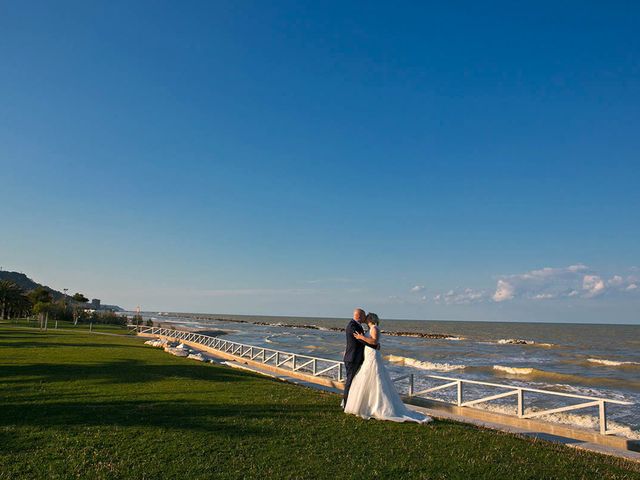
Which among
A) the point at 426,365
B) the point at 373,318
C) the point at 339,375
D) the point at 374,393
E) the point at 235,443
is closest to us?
the point at 235,443

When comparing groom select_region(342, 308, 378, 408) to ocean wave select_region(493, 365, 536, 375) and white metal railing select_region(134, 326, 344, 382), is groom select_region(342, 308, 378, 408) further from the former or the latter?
ocean wave select_region(493, 365, 536, 375)

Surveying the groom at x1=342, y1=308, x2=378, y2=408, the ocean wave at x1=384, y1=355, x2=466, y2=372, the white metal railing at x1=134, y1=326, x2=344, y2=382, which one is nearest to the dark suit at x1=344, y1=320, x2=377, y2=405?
the groom at x1=342, y1=308, x2=378, y2=408

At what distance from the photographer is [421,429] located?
9.18 meters

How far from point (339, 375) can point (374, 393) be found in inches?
312

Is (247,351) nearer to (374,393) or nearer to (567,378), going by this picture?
(567,378)

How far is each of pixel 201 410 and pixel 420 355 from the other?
4160 centimetres

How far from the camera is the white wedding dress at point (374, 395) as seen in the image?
32.8ft

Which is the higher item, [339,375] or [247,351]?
[339,375]

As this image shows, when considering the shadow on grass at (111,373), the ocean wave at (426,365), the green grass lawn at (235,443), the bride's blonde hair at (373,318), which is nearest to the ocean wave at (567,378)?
the ocean wave at (426,365)

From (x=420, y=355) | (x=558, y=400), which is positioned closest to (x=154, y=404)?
(x=558, y=400)

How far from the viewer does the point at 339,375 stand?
17812mm

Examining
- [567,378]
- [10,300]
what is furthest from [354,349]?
[10,300]

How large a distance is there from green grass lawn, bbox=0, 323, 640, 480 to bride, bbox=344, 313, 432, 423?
43cm

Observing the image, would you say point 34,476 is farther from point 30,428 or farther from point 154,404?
point 154,404
